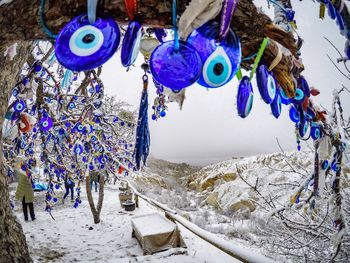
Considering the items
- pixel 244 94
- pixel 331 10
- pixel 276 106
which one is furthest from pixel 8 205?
pixel 331 10

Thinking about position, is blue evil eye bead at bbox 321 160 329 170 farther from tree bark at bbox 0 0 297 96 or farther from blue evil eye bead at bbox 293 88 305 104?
tree bark at bbox 0 0 297 96

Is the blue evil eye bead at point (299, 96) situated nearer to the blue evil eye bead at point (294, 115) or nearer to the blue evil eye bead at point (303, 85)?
the blue evil eye bead at point (303, 85)

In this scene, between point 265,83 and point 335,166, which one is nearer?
point 265,83

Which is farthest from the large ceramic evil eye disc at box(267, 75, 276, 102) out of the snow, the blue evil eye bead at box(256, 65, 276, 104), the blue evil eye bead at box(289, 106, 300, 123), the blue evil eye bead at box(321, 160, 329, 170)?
the snow

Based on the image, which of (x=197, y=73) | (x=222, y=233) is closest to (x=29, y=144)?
(x=197, y=73)

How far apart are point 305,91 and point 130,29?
0.91m

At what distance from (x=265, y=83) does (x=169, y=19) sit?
0.49 metres

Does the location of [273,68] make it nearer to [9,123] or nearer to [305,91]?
[305,91]

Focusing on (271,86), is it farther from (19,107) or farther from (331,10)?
(19,107)

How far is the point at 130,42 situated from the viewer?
883mm

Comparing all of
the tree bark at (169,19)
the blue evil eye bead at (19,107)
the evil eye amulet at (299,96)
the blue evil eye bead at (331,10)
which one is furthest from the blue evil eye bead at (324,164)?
the blue evil eye bead at (19,107)

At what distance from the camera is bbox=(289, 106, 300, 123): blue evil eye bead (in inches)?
51.3

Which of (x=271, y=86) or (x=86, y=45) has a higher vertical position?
(x=86, y=45)

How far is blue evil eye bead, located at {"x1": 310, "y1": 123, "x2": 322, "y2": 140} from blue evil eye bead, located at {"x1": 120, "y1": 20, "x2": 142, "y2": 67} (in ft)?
3.54
